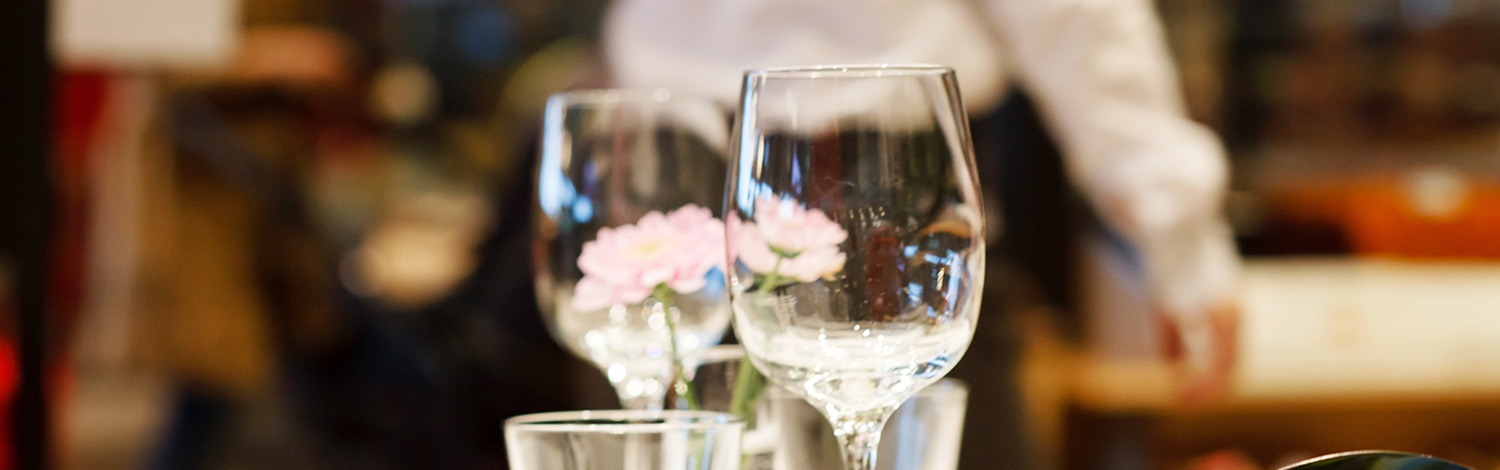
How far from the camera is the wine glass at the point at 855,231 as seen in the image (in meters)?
0.39

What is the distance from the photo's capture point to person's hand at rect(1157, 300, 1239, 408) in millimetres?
1015

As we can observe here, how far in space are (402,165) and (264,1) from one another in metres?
0.62

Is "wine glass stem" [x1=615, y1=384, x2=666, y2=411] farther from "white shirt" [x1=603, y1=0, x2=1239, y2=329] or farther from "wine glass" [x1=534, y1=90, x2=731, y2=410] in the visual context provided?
"white shirt" [x1=603, y1=0, x2=1239, y2=329]

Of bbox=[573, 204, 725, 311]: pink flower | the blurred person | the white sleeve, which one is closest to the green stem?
bbox=[573, 204, 725, 311]: pink flower

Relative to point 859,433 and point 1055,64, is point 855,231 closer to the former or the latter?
point 859,433

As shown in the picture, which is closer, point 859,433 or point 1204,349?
point 859,433

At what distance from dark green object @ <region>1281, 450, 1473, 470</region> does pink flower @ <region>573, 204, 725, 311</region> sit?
0.19m

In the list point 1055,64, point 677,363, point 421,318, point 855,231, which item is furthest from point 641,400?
point 421,318

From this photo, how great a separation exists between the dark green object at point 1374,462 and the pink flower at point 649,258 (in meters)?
0.19

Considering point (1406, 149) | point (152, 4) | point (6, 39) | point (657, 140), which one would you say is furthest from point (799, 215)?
point (1406, 149)

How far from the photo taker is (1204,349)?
3.37 feet

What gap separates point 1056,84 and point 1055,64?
2cm

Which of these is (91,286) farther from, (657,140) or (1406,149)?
(1406,149)

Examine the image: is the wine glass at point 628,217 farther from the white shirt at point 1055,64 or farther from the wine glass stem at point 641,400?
the white shirt at point 1055,64
